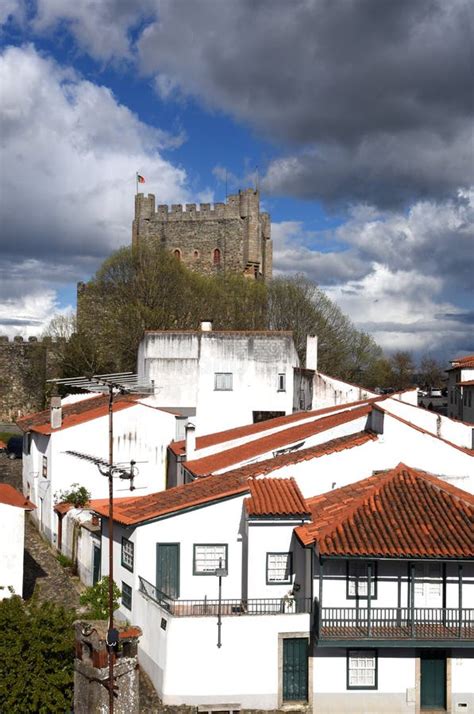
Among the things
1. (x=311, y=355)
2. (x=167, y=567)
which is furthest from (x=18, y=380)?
(x=167, y=567)

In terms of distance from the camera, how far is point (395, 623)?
19.3 metres

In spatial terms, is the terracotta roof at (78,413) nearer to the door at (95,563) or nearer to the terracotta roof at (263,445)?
the terracotta roof at (263,445)

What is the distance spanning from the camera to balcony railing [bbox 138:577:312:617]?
19562mm

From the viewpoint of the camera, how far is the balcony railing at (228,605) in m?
19.6

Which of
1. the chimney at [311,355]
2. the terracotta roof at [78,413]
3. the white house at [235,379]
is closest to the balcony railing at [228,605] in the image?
the terracotta roof at [78,413]

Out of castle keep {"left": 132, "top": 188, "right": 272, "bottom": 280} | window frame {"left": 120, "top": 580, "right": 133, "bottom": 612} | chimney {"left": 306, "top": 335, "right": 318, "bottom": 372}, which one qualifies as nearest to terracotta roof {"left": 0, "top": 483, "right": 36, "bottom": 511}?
window frame {"left": 120, "top": 580, "right": 133, "bottom": 612}

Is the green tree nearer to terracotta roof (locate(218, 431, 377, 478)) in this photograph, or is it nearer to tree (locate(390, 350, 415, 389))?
terracotta roof (locate(218, 431, 377, 478))

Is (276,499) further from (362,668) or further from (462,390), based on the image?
(462,390)

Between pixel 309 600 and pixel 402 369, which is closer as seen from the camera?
pixel 309 600

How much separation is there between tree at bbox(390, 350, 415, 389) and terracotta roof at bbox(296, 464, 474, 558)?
250 ft

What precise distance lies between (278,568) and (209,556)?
180cm

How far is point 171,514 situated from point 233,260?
184 ft

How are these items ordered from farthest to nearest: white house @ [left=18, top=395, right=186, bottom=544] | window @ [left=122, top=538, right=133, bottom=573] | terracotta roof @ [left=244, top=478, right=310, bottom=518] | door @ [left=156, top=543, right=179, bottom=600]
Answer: white house @ [left=18, top=395, right=186, bottom=544] → window @ [left=122, top=538, right=133, bottom=573] → door @ [left=156, top=543, right=179, bottom=600] → terracotta roof @ [left=244, top=478, right=310, bottom=518]

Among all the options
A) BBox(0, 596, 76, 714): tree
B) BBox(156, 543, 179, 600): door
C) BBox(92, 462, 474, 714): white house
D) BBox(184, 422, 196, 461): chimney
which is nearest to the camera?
BBox(0, 596, 76, 714): tree
